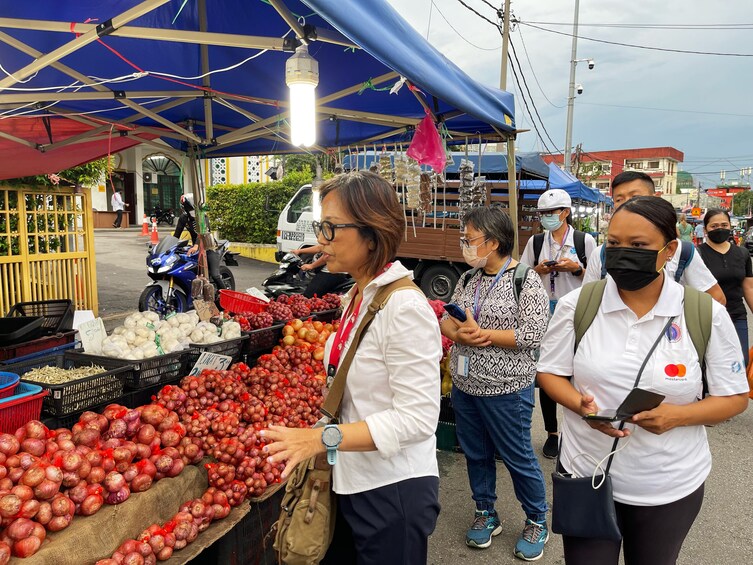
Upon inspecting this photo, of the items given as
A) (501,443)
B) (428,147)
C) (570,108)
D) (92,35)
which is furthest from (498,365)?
(570,108)

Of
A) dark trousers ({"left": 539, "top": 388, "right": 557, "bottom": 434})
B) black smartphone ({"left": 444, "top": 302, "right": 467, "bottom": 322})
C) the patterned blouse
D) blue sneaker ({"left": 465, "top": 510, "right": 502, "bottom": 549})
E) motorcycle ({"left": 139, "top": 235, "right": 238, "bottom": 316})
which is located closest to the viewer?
black smartphone ({"left": 444, "top": 302, "right": 467, "bottom": 322})

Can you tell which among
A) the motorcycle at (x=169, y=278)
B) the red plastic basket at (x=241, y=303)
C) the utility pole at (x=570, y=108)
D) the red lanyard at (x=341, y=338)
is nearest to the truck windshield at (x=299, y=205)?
the motorcycle at (x=169, y=278)

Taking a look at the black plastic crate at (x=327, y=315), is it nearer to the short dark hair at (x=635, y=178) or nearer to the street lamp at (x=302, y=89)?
the street lamp at (x=302, y=89)

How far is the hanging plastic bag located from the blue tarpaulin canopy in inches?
5.9

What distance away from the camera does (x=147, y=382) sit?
117 inches

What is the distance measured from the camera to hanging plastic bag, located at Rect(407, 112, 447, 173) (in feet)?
14.5

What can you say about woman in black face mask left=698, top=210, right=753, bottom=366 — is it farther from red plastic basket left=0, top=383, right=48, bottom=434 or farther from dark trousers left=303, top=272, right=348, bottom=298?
red plastic basket left=0, top=383, right=48, bottom=434

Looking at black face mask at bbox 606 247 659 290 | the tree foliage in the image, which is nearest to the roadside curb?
the tree foliage

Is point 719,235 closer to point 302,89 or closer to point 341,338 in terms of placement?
point 302,89

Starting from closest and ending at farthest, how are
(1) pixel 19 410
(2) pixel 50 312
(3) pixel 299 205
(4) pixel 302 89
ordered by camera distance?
(1) pixel 19 410 < (4) pixel 302 89 < (2) pixel 50 312 < (3) pixel 299 205

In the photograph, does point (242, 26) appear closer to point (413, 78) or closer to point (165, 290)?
point (413, 78)

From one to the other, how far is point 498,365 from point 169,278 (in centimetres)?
565

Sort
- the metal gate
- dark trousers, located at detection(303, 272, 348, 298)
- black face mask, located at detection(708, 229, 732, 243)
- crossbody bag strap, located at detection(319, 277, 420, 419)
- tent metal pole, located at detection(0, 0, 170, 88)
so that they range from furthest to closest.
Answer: the metal gate < dark trousers, located at detection(303, 272, 348, 298) < black face mask, located at detection(708, 229, 732, 243) < tent metal pole, located at detection(0, 0, 170, 88) < crossbody bag strap, located at detection(319, 277, 420, 419)

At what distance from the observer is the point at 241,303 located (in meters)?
5.05
